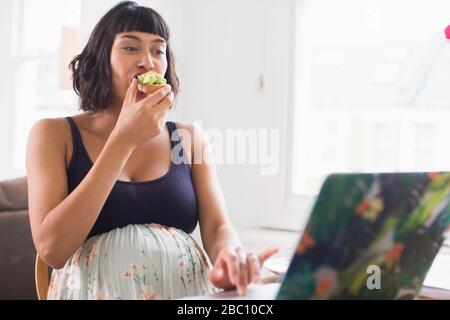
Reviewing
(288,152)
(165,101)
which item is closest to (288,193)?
(288,152)

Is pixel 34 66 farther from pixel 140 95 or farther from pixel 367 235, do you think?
pixel 367 235

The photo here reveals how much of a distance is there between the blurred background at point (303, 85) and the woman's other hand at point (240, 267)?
1.40 meters

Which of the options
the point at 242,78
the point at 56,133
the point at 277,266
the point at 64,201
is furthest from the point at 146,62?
the point at 242,78

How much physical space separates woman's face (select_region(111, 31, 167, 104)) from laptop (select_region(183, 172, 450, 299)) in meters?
0.76

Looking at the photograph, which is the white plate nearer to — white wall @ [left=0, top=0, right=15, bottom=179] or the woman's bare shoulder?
the woman's bare shoulder

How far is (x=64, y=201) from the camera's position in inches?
42.8

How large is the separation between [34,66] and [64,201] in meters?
2.36

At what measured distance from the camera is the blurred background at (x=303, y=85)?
2.27 m

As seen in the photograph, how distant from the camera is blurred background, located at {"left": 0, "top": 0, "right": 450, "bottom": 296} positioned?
2.27 m

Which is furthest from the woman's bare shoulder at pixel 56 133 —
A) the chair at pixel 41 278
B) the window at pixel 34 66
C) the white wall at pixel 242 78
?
the window at pixel 34 66

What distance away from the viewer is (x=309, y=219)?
62 centimetres

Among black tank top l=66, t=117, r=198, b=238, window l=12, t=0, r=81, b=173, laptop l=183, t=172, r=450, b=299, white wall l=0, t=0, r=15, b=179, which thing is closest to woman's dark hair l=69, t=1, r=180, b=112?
black tank top l=66, t=117, r=198, b=238

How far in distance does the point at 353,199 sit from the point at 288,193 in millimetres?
1931
